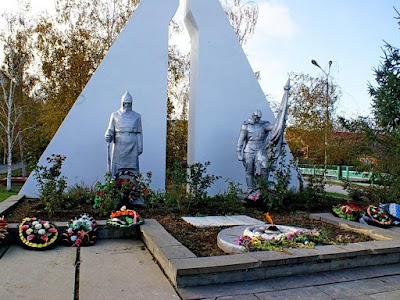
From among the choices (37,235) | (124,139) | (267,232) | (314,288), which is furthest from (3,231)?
(314,288)

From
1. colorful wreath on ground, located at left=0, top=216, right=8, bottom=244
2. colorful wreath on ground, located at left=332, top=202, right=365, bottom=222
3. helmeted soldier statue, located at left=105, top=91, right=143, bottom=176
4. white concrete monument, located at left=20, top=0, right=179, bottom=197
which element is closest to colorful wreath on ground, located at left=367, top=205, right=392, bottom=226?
colorful wreath on ground, located at left=332, top=202, right=365, bottom=222

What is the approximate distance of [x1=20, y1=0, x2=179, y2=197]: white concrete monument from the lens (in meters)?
8.59

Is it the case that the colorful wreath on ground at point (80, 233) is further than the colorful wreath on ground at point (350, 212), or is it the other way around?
the colorful wreath on ground at point (350, 212)

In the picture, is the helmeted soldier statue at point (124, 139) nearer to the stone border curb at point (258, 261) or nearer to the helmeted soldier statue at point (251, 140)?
the helmeted soldier statue at point (251, 140)

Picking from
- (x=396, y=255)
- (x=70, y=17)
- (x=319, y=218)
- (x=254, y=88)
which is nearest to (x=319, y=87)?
(x=254, y=88)

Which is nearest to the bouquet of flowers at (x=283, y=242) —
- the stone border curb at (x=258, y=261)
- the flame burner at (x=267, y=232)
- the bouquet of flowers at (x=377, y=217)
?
the flame burner at (x=267, y=232)

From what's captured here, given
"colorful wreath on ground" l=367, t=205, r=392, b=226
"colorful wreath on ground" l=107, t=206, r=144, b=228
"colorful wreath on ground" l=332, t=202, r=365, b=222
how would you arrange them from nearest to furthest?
"colorful wreath on ground" l=107, t=206, r=144, b=228 → "colorful wreath on ground" l=367, t=205, r=392, b=226 → "colorful wreath on ground" l=332, t=202, r=365, b=222

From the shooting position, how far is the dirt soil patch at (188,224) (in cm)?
464

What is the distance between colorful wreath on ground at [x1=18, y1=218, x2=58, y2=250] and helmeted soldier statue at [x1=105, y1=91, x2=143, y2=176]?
265 cm

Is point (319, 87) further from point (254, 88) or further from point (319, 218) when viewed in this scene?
point (319, 218)

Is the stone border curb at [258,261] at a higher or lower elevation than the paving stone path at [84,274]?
A: higher

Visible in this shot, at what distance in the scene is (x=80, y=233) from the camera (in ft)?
16.1

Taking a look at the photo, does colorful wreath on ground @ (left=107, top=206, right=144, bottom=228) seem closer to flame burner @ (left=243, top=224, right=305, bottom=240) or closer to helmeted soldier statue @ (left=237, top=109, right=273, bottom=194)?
flame burner @ (left=243, top=224, right=305, bottom=240)

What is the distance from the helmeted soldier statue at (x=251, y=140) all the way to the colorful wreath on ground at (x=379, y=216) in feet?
9.47
